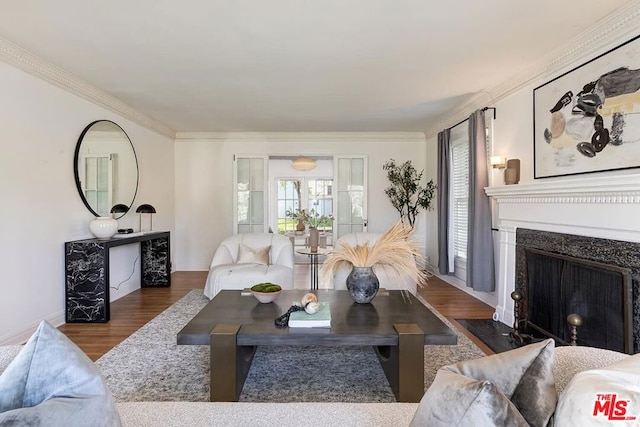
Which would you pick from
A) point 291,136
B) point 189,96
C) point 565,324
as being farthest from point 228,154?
point 565,324

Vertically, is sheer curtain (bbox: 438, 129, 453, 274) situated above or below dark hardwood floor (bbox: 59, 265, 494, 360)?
above

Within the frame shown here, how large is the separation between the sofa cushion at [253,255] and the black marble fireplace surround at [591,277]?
9.19 feet

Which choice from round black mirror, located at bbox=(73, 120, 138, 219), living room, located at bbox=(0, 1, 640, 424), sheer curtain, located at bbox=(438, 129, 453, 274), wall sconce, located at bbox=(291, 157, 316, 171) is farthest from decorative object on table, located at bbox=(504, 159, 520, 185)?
round black mirror, located at bbox=(73, 120, 138, 219)

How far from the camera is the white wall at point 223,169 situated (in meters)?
6.41

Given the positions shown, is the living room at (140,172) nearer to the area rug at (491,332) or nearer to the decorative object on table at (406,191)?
the area rug at (491,332)

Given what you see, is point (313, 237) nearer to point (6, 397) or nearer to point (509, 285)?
point (509, 285)

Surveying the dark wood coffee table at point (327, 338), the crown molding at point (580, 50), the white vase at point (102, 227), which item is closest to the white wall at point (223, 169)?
the crown molding at point (580, 50)

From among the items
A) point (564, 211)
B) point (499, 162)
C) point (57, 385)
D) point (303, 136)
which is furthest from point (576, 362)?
point (303, 136)

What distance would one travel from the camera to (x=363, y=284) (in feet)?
8.57

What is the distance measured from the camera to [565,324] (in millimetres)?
2779

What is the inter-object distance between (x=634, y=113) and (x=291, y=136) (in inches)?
192

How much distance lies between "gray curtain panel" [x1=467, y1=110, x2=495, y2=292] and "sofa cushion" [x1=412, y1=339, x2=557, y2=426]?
3365 mm

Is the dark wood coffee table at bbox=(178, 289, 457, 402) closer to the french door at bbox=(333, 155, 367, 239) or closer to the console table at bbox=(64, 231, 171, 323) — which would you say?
the console table at bbox=(64, 231, 171, 323)

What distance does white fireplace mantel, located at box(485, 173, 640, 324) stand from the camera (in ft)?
7.22
